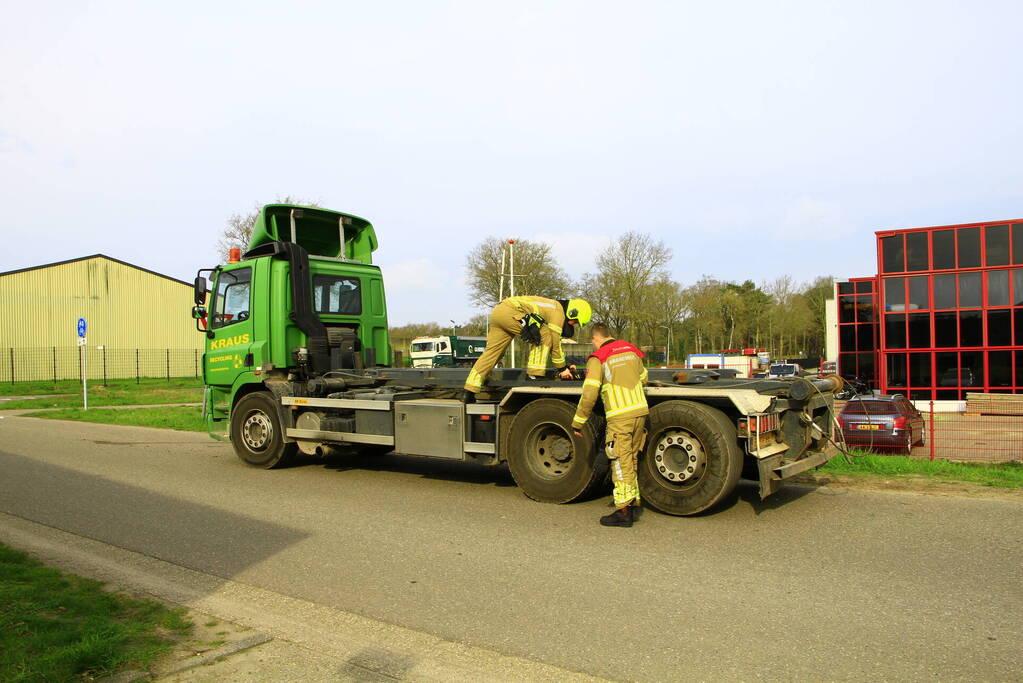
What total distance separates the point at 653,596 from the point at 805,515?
2.72m

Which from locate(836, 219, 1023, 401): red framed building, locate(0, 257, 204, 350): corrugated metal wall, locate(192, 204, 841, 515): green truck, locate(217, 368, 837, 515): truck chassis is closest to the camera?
locate(217, 368, 837, 515): truck chassis

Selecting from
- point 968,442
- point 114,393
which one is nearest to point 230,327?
point 968,442

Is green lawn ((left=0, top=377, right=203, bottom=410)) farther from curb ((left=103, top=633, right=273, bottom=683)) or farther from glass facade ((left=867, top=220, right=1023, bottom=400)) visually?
glass facade ((left=867, top=220, right=1023, bottom=400))

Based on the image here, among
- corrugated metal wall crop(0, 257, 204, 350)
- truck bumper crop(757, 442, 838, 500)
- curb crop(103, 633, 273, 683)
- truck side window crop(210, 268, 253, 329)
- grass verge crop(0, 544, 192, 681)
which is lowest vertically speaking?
curb crop(103, 633, 273, 683)

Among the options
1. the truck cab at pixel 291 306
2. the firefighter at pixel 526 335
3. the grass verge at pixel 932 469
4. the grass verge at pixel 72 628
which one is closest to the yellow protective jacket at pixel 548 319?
the firefighter at pixel 526 335

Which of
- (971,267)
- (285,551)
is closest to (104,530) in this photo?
(285,551)

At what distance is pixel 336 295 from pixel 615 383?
220 inches

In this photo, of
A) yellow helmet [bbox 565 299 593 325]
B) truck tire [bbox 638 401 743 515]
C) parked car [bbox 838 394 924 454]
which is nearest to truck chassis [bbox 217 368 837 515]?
truck tire [bbox 638 401 743 515]

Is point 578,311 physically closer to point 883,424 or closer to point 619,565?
point 619,565

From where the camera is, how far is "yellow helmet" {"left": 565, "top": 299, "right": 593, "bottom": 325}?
8.57m

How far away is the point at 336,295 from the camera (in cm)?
1083

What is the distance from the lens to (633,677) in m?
3.63

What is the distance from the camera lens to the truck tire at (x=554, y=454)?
7.19 metres

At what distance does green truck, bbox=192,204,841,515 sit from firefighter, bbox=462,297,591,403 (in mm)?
194
